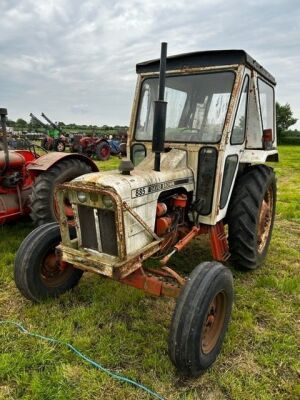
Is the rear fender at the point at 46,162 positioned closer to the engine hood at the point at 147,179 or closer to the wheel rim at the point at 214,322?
the engine hood at the point at 147,179

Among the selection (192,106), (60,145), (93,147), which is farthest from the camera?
(60,145)

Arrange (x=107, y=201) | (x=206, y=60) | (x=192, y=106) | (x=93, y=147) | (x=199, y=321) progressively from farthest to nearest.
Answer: (x=93, y=147), (x=192, y=106), (x=206, y=60), (x=107, y=201), (x=199, y=321)

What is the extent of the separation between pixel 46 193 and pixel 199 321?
2.73 m

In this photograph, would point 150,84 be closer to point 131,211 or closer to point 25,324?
point 131,211

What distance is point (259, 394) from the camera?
2.23 metres

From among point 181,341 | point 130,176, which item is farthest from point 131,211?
point 181,341

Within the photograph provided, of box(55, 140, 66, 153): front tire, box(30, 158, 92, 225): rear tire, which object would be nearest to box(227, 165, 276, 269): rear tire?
box(30, 158, 92, 225): rear tire

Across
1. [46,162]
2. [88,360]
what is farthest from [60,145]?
[88,360]

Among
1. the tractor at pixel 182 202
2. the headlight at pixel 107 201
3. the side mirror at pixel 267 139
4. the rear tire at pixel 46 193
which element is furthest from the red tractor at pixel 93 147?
the headlight at pixel 107 201

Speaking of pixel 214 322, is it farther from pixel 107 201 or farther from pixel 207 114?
pixel 207 114

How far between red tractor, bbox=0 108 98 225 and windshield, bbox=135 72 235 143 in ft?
4.51

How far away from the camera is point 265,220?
14.0ft

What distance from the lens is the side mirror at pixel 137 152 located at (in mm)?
3588

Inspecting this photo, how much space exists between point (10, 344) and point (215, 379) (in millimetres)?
1512
